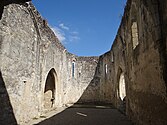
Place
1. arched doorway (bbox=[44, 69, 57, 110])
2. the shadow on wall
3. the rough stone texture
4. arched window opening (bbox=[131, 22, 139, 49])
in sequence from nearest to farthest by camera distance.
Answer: the rough stone texture → the shadow on wall → arched window opening (bbox=[131, 22, 139, 49]) → arched doorway (bbox=[44, 69, 57, 110])

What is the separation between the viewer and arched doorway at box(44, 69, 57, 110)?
11531 mm

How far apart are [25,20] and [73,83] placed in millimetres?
11000

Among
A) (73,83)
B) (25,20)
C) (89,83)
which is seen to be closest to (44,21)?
(25,20)

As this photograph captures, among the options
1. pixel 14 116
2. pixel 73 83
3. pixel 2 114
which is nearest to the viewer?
pixel 2 114

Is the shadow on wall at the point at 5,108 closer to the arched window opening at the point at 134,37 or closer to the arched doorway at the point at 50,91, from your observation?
the arched window opening at the point at 134,37

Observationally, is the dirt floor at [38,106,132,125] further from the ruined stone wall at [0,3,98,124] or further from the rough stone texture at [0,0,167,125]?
the ruined stone wall at [0,3,98,124]

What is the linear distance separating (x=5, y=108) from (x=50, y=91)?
668 centimetres

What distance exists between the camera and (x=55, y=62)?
38.0ft

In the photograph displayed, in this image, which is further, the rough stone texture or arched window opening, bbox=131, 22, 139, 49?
arched window opening, bbox=131, 22, 139, 49

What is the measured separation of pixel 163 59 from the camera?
10.9 feet

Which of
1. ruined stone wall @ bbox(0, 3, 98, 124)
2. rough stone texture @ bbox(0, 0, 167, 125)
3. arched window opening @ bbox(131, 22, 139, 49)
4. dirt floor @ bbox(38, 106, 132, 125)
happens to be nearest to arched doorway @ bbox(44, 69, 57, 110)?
rough stone texture @ bbox(0, 0, 167, 125)

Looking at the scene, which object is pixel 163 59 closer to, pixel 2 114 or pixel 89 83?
pixel 2 114

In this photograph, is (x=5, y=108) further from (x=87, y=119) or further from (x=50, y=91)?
(x=50, y=91)

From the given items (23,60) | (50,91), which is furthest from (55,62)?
(23,60)
